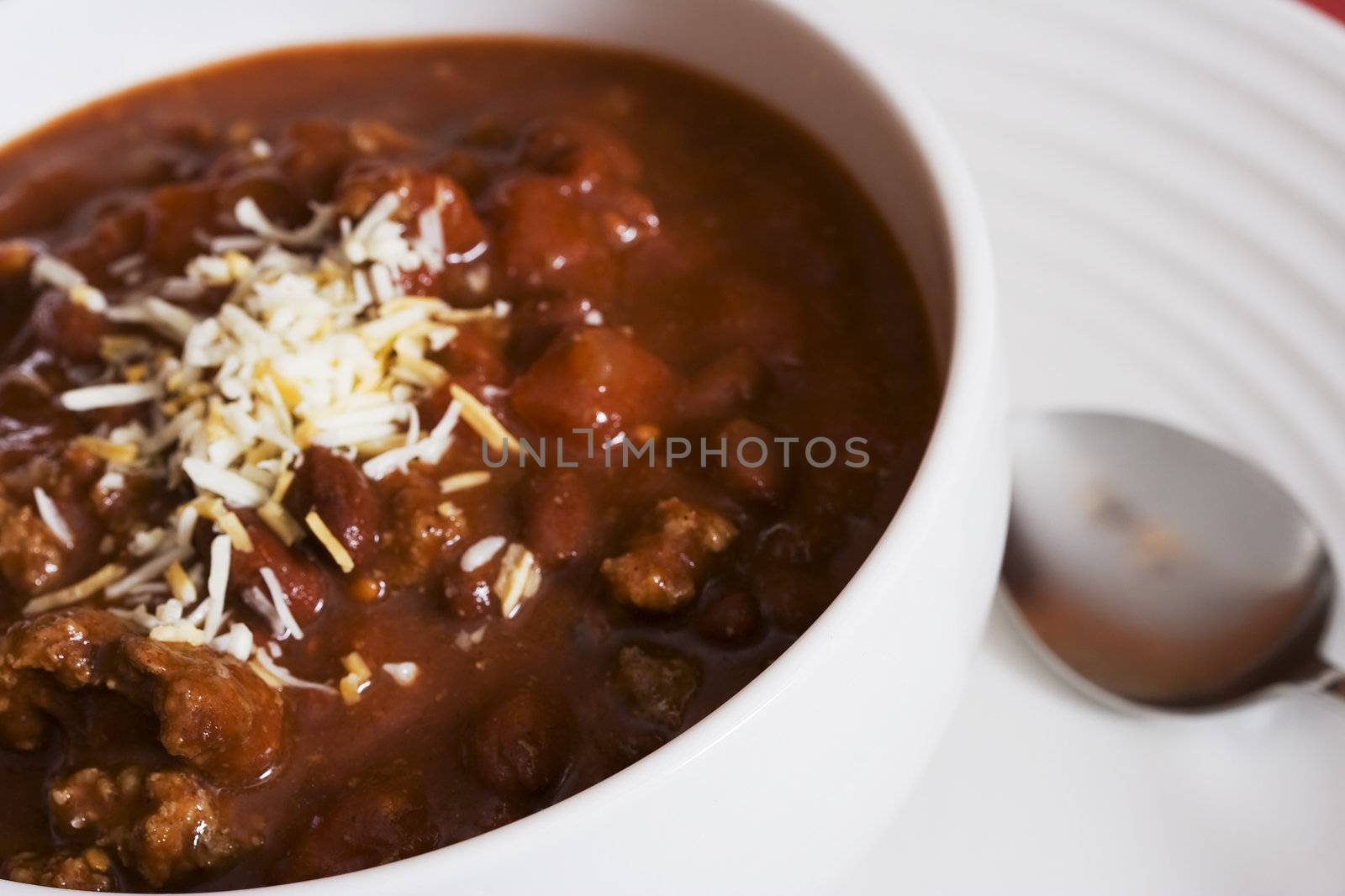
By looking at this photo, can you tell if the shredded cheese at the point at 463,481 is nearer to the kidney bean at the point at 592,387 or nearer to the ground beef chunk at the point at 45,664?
the kidney bean at the point at 592,387

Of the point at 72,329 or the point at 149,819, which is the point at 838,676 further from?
the point at 72,329

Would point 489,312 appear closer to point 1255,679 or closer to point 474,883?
→ point 474,883

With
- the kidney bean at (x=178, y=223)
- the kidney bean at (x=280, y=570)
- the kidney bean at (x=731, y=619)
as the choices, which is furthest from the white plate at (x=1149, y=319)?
the kidney bean at (x=178, y=223)

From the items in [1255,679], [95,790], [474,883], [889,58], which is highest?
[889,58]

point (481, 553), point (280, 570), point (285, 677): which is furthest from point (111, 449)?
point (481, 553)

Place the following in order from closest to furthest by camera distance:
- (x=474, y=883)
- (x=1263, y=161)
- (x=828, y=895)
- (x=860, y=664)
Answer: (x=474, y=883), (x=860, y=664), (x=828, y=895), (x=1263, y=161)

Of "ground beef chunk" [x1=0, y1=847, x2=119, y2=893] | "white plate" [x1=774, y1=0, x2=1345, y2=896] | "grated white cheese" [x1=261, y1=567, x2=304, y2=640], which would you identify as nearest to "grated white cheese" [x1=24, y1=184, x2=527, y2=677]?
"grated white cheese" [x1=261, y1=567, x2=304, y2=640]

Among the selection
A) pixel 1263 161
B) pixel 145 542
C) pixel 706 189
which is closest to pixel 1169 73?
pixel 1263 161
